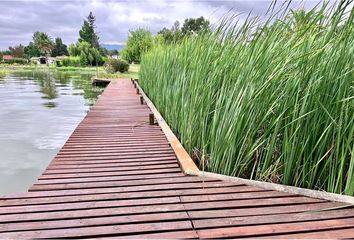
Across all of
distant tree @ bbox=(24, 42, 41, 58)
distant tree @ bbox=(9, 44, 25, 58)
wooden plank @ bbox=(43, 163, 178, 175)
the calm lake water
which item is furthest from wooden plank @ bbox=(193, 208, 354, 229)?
distant tree @ bbox=(24, 42, 41, 58)

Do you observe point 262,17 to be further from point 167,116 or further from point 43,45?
point 43,45

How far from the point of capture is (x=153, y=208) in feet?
6.04

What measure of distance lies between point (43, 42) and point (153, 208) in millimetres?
58950

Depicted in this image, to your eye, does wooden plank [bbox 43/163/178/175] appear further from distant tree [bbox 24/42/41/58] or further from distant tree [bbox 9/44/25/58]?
distant tree [bbox 24/42/41/58]

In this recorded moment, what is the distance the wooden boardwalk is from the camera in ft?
5.15

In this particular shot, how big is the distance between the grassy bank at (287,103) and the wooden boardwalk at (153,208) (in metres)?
0.22

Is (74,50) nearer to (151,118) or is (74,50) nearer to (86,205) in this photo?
(151,118)

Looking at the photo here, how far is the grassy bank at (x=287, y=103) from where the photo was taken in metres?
1.89

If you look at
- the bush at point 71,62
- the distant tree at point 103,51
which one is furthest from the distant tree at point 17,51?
the bush at point 71,62

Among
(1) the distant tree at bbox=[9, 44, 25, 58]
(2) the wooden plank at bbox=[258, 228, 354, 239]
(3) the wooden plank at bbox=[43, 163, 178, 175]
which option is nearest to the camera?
(2) the wooden plank at bbox=[258, 228, 354, 239]

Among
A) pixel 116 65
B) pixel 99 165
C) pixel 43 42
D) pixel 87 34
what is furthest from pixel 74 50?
pixel 99 165

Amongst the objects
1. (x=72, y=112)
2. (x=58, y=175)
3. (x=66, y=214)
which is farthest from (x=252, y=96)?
(x=72, y=112)

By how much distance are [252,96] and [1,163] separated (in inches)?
147

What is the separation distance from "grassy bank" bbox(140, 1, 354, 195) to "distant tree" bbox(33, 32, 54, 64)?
55.8 meters
